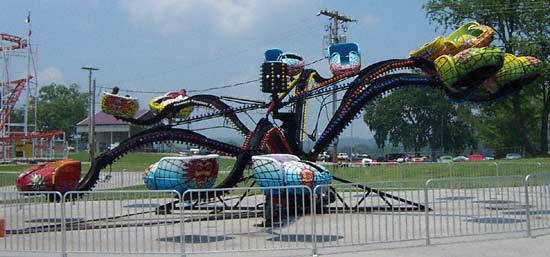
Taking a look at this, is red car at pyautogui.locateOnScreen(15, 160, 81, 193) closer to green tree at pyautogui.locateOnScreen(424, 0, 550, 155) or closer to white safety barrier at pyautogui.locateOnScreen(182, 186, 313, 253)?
white safety barrier at pyautogui.locateOnScreen(182, 186, 313, 253)

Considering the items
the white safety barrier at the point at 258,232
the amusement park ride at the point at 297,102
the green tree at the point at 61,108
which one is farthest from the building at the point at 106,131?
the white safety barrier at the point at 258,232

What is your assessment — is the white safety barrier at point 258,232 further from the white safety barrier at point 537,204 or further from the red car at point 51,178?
the white safety barrier at point 537,204

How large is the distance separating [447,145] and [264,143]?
70116 millimetres

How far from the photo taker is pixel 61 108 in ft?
355

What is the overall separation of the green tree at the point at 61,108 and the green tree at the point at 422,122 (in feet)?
169

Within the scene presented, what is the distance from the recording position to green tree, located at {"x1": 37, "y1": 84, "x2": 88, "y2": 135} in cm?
10675

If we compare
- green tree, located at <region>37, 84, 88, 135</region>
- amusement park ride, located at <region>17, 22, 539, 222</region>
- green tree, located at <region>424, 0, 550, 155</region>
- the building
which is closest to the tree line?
green tree, located at <region>424, 0, 550, 155</region>

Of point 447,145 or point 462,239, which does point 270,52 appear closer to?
point 462,239

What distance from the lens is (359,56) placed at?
55.3ft

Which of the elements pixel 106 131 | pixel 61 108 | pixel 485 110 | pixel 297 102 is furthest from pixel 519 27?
pixel 61 108

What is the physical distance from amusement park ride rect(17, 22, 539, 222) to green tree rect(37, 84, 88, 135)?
9334 centimetres

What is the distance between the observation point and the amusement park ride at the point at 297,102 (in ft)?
46.7

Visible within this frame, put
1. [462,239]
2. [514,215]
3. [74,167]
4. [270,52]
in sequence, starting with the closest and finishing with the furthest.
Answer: [462,239], [514,215], [74,167], [270,52]

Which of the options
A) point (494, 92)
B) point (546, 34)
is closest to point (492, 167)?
point (494, 92)
